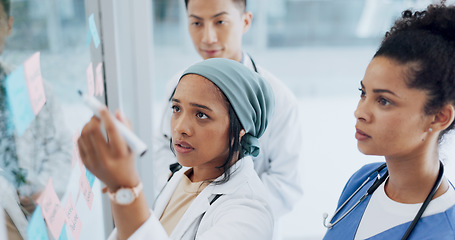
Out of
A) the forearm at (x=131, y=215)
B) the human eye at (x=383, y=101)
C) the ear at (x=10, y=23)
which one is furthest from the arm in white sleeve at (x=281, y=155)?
the ear at (x=10, y=23)

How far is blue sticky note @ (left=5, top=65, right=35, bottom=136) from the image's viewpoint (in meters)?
0.72

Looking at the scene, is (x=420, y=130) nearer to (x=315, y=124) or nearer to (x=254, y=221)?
(x=254, y=221)

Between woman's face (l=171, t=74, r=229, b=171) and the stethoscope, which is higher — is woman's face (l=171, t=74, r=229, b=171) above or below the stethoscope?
above

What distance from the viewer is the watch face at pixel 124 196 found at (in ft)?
2.13

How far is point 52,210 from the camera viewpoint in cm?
91

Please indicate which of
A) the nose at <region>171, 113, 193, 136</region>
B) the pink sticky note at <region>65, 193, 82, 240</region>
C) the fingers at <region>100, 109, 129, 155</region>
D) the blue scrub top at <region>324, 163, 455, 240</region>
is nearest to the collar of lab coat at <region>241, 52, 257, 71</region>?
the blue scrub top at <region>324, 163, 455, 240</region>

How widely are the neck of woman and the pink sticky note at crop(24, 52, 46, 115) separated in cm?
79

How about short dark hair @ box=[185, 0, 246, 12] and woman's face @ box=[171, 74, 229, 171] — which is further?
short dark hair @ box=[185, 0, 246, 12]

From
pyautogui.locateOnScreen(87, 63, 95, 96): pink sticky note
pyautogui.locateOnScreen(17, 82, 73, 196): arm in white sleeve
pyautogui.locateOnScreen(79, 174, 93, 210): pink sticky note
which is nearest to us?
pyautogui.locateOnScreen(17, 82, 73, 196): arm in white sleeve

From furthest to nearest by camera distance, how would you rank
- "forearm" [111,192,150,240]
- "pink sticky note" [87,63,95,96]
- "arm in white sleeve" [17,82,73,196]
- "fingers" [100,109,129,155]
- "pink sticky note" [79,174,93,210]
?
"pink sticky note" [87,63,95,96] → "pink sticky note" [79,174,93,210] → "arm in white sleeve" [17,82,73,196] → "forearm" [111,192,150,240] → "fingers" [100,109,129,155]

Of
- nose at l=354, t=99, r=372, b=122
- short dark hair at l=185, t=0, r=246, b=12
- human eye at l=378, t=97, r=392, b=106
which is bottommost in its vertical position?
nose at l=354, t=99, r=372, b=122

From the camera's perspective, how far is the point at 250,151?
1090 mm

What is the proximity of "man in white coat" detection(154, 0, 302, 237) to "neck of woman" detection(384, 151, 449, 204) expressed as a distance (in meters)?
0.66

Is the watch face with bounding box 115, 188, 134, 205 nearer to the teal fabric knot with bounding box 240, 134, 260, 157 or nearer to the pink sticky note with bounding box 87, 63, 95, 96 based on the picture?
the teal fabric knot with bounding box 240, 134, 260, 157
